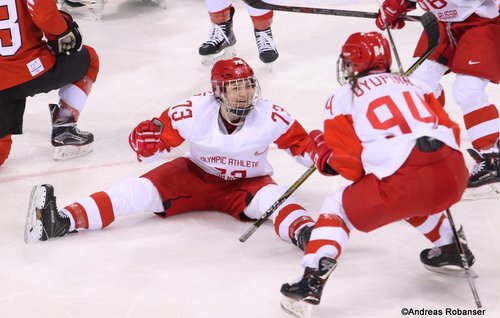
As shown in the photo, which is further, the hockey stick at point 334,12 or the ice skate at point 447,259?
the hockey stick at point 334,12

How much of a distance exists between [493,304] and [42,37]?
2.10 m

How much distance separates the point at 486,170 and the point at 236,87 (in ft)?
3.19

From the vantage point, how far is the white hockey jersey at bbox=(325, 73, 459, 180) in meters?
2.66

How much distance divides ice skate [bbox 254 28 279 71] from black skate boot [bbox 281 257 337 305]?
2.34 m

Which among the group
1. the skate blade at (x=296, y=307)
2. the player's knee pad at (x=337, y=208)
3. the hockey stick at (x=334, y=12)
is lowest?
the skate blade at (x=296, y=307)

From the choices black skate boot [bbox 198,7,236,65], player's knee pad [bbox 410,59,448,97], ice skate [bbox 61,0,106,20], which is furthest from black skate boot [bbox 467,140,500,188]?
ice skate [bbox 61,0,106,20]

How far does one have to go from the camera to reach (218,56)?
5160 millimetres

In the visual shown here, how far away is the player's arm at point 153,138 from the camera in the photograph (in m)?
3.29

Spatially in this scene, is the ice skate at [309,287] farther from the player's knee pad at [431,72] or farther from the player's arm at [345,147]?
the player's knee pad at [431,72]

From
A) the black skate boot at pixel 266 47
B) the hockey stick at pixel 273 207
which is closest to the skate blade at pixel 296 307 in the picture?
the hockey stick at pixel 273 207

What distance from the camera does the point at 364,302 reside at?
2865mm

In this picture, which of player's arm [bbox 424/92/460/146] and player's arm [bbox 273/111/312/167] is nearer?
player's arm [bbox 424/92/460/146]

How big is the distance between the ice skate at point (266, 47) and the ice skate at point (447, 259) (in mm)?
2100

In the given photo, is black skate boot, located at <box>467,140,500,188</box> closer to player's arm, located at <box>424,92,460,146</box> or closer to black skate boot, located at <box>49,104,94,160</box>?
player's arm, located at <box>424,92,460,146</box>
